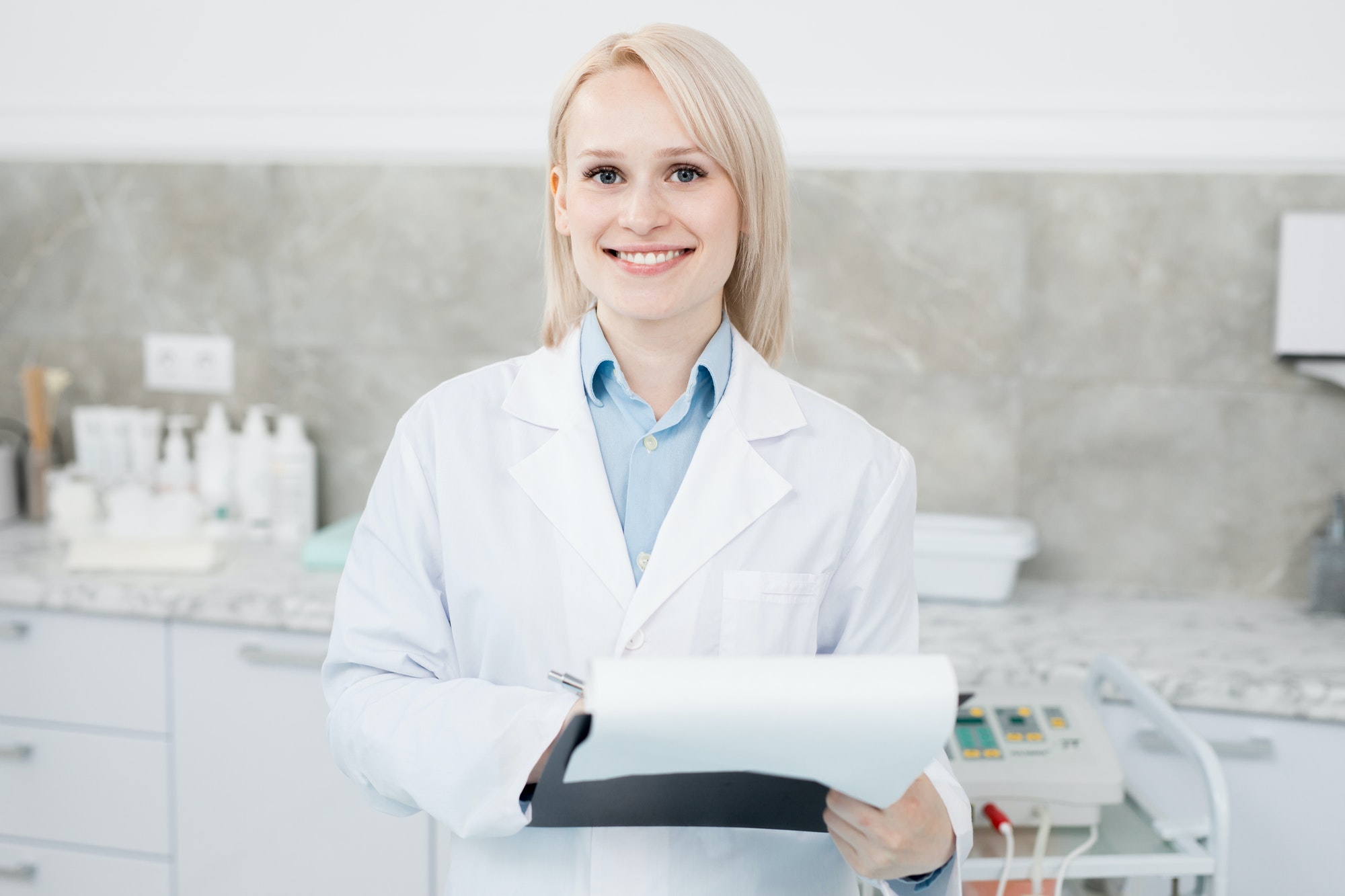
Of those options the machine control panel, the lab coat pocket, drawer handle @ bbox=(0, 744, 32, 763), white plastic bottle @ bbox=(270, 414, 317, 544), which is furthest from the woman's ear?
drawer handle @ bbox=(0, 744, 32, 763)

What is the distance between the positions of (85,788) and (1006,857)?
4.90 feet

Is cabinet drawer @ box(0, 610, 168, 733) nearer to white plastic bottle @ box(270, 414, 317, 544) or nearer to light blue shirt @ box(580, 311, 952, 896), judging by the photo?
white plastic bottle @ box(270, 414, 317, 544)

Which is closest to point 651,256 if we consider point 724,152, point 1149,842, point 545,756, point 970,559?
point 724,152

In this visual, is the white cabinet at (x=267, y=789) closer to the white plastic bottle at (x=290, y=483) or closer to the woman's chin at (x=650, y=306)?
the white plastic bottle at (x=290, y=483)

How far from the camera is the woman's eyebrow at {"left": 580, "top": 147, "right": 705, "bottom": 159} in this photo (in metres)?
0.94

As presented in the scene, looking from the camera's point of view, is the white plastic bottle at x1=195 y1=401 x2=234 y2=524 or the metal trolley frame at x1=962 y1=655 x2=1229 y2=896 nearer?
the metal trolley frame at x1=962 y1=655 x2=1229 y2=896

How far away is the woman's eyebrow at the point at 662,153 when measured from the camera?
94 cm

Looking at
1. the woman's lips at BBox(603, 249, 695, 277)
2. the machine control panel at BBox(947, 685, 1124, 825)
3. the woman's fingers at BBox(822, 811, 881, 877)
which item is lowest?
the machine control panel at BBox(947, 685, 1124, 825)

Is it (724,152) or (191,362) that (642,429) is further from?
(191,362)

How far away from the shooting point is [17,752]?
Result: 1.84 metres

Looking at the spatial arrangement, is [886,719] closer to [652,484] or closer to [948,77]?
[652,484]

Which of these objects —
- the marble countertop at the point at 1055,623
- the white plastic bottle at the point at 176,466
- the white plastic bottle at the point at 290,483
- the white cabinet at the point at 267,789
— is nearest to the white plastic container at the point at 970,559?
the marble countertop at the point at 1055,623

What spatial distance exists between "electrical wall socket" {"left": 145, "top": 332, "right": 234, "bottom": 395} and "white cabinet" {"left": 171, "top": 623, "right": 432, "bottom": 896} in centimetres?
62

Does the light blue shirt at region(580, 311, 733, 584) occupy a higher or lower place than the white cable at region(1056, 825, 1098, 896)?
higher
